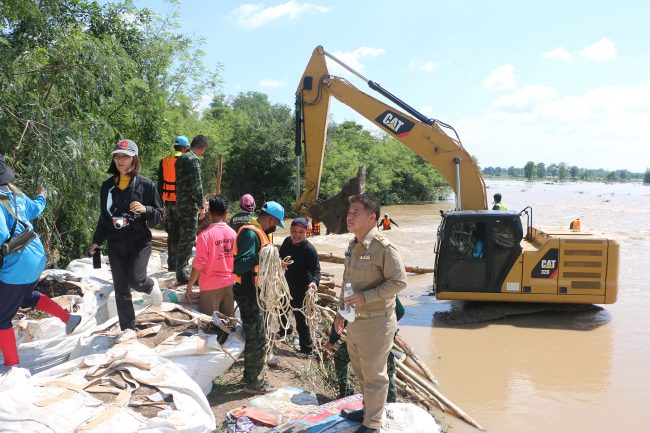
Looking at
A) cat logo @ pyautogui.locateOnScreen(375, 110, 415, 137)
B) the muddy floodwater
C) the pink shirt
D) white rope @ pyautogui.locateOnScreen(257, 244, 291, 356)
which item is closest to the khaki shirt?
white rope @ pyautogui.locateOnScreen(257, 244, 291, 356)

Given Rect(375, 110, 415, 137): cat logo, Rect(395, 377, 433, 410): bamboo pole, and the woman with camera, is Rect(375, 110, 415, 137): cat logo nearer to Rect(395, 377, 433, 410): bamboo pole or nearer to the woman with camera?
Rect(395, 377, 433, 410): bamboo pole

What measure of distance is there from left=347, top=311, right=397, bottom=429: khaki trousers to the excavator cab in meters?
5.02

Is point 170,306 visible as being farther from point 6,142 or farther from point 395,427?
point 6,142

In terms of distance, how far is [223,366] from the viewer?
441cm

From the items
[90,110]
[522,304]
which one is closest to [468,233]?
[522,304]

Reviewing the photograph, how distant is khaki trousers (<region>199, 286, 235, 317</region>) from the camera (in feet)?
17.1

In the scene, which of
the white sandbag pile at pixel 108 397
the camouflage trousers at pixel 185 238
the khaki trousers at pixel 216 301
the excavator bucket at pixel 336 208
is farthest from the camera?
the excavator bucket at pixel 336 208

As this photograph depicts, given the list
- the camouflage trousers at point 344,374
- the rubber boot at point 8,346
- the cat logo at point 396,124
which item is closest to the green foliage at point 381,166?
the cat logo at point 396,124

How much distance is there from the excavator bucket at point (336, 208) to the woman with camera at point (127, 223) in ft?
31.5

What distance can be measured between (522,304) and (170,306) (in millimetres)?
6419

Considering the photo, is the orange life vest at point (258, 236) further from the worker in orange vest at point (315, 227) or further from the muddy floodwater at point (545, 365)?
the worker in orange vest at point (315, 227)

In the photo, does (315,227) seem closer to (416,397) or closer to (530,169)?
(416,397)

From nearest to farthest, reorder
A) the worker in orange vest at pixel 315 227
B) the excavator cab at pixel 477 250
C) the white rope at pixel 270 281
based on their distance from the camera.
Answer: the white rope at pixel 270 281, the excavator cab at pixel 477 250, the worker in orange vest at pixel 315 227

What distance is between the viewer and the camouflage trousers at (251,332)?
14.5 ft
